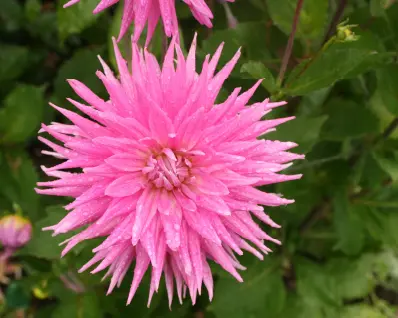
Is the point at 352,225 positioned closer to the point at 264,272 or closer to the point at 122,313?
the point at 264,272

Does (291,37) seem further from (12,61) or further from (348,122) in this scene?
(12,61)

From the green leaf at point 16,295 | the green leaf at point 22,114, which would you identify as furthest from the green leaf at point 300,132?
the green leaf at point 16,295

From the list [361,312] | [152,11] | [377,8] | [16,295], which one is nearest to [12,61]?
[16,295]

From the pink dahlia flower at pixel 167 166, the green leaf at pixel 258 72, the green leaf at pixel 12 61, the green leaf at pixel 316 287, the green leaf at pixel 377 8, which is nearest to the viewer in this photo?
the pink dahlia flower at pixel 167 166

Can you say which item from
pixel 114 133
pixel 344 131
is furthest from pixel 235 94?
pixel 344 131

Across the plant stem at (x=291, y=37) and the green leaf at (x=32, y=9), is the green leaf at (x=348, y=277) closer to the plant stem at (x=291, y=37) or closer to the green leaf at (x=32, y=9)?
the plant stem at (x=291, y=37)

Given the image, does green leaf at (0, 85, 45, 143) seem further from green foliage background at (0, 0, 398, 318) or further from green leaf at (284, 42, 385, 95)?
green leaf at (284, 42, 385, 95)

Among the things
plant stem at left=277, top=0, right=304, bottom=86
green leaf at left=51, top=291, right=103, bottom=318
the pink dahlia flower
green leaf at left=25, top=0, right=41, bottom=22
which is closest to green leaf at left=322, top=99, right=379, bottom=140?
plant stem at left=277, top=0, right=304, bottom=86
